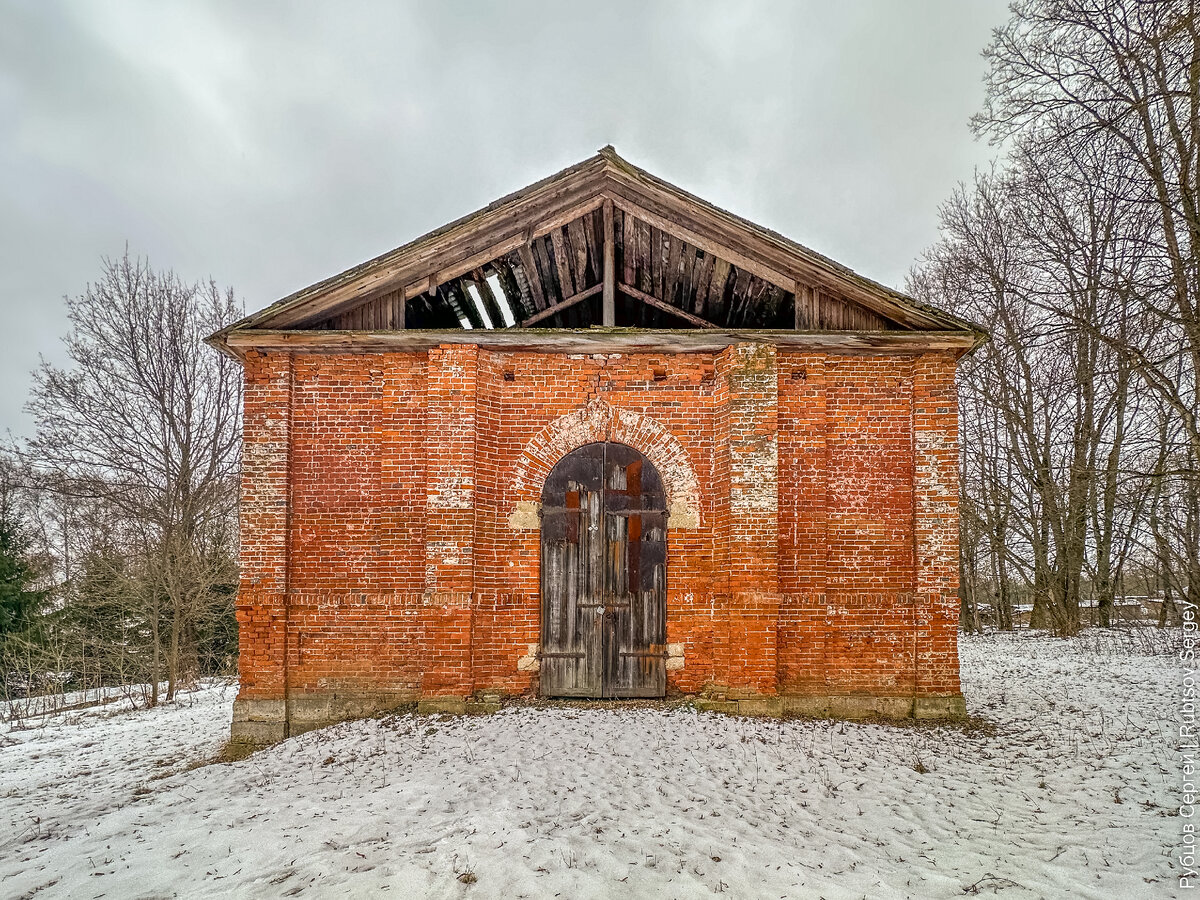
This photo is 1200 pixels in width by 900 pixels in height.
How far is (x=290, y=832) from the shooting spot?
4.29 m

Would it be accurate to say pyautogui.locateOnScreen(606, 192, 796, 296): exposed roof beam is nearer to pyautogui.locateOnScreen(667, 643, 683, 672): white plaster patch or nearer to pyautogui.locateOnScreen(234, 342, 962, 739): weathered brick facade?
pyautogui.locateOnScreen(234, 342, 962, 739): weathered brick facade

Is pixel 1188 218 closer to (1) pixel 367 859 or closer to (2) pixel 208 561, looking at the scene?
(1) pixel 367 859

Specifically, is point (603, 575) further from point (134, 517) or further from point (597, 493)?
point (134, 517)

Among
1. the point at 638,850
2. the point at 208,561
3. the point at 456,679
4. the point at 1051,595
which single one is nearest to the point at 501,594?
the point at 456,679

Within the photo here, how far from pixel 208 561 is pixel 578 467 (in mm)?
10151

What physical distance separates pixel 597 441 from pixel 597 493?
0.61 metres

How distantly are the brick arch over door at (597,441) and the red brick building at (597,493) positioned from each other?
0.09 ft

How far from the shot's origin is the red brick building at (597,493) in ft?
22.4

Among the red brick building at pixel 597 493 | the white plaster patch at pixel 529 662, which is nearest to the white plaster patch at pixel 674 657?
Answer: the red brick building at pixel 597 493

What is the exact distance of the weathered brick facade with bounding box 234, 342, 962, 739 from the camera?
6793 millimetres

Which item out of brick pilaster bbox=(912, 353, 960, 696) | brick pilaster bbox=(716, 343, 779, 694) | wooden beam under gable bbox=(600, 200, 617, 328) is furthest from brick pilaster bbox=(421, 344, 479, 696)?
brick pilaster bbox=(912, 353, 960, 696)

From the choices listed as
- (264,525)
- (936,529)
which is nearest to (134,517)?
(264,525)

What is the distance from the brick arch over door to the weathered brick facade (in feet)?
0.09

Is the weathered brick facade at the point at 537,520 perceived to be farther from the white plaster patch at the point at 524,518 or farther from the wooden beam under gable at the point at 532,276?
the wooden beam under gable at the point at 532,276
